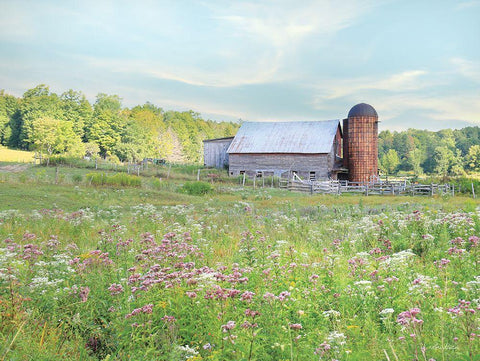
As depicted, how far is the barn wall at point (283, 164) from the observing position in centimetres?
4100

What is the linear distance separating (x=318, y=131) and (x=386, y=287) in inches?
1590

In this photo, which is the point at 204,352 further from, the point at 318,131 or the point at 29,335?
the point at 318,131

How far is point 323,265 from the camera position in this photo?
17.4ft

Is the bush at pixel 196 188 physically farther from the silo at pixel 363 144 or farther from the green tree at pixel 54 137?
the green tree at pixel 54 137

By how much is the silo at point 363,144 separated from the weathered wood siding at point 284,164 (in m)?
2.52

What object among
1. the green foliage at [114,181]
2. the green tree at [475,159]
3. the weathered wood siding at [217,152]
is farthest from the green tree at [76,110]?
the green tree at [475,159]

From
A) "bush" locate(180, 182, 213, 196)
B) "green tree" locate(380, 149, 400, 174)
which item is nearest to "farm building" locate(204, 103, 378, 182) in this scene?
"bush" locate(180, 182, 213, 196)

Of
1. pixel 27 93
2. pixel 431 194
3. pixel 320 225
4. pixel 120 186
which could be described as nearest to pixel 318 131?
pixel 431 194

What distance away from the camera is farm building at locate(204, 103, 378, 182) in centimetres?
4162

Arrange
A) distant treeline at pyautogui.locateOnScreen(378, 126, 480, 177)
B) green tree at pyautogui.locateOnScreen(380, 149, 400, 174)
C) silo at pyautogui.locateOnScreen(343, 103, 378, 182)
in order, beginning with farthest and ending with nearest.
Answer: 1. green tree at pyautogui.locateOnScreen(380, 149, 400, 174)
2. distant treeline at pyautogui.locateOnScreen(378, 126, 480, 177)
3. silo at pyautogui.locateOnScreen(343, 103, 378, 182)

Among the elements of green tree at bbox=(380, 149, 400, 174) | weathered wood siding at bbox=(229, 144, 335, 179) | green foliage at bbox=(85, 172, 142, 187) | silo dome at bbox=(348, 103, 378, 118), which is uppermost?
silo dome at bbox=(348, 103, 378, 118)

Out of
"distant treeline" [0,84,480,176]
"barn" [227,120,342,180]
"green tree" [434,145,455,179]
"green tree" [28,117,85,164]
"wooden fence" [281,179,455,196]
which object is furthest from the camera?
"green tree" [434,145,455,179]

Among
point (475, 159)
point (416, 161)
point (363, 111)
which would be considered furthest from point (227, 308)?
point (416, 161)

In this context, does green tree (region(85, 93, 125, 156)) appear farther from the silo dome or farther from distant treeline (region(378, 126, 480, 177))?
distant treeline (region(378, 126, 480, 177))
